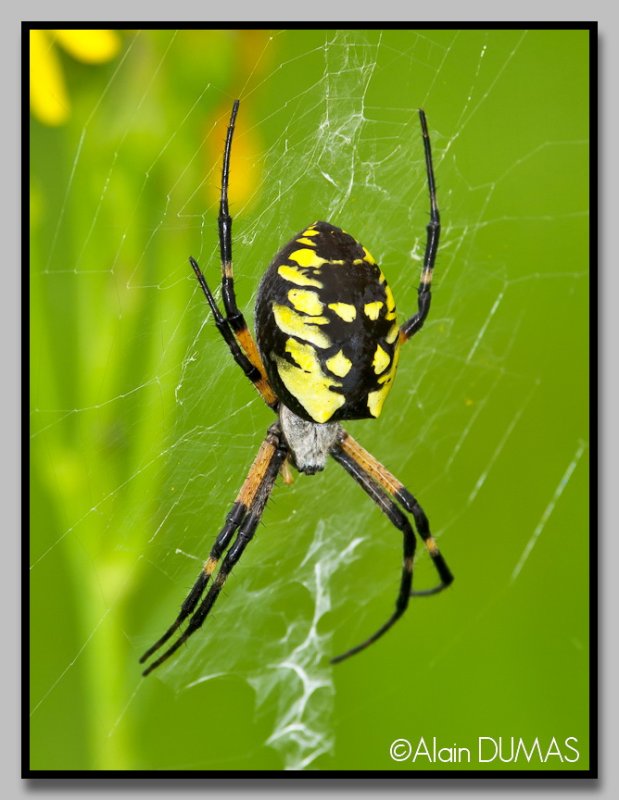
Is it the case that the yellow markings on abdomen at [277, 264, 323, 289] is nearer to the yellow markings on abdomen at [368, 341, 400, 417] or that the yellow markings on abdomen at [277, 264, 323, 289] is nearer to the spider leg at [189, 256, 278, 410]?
the spider leg at [189, 256, 278, 410]

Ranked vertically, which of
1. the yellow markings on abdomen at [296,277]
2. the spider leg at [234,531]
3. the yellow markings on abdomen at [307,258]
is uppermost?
the yellow markings on abdomen at [307,258]

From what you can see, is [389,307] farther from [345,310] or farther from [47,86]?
[47,86]

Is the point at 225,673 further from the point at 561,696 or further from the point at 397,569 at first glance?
the point at 561,696

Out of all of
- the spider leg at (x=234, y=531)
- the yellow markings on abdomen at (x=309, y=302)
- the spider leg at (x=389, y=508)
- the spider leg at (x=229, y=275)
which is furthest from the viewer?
the spider leg at (x=389, y=508)

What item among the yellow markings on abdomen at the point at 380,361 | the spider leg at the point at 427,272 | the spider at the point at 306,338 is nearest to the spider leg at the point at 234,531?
the spider at the point at 306,338

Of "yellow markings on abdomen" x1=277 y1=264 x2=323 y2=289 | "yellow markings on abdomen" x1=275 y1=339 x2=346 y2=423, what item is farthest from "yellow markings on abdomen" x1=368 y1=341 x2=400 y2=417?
"yellow markings on abdomen" x1=277 y1=264 x2=323 y2=289

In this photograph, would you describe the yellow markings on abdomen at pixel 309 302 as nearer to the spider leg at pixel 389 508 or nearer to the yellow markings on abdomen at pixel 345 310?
the yellow markings on abdomen at pixel 345 310

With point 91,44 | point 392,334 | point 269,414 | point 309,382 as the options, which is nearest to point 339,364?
point 309,382
